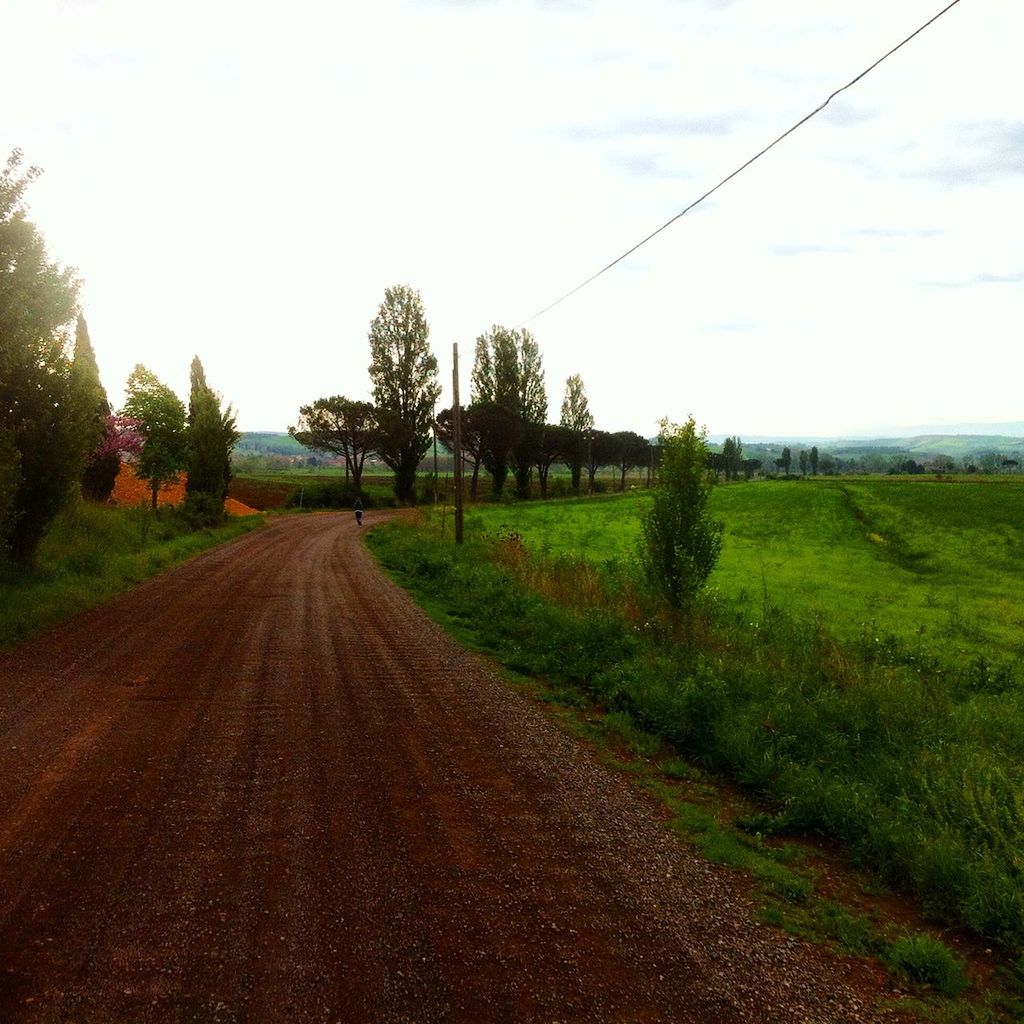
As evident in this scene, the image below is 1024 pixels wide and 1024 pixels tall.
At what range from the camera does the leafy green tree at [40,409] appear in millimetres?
12234

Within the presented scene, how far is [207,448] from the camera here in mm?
32562

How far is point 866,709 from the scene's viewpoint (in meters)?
7.52

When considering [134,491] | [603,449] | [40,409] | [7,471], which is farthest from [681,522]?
[603,449]

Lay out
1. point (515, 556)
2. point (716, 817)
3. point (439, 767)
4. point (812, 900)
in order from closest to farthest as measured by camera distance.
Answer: point (812, 900), point (716, 817), point (439, 767), point (515, 556)

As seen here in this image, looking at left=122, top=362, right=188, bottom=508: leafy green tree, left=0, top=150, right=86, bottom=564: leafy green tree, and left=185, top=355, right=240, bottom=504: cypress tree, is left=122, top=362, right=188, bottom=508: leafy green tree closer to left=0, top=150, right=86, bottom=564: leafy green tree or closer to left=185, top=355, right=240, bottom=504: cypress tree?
left=185, top=355, right=240, bottom=504: cypress tree

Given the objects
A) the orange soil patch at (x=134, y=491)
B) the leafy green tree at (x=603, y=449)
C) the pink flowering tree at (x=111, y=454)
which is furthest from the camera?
the leafy green tree at (x=603, y=449)

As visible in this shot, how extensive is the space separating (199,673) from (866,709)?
28.1 ft

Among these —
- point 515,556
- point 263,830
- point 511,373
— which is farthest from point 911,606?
point 511,373

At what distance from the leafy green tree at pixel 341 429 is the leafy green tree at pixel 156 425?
33986 mm

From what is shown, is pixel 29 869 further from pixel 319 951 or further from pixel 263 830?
pixel 319 951

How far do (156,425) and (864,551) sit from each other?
3758cm

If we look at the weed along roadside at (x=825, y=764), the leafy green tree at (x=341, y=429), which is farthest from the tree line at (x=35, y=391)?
the leafy green tree at (x=341, y=429)

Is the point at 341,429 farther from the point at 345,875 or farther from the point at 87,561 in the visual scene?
the point at 345,875

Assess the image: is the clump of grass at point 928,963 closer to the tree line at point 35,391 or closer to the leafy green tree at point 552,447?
the tree line at point 35,391
